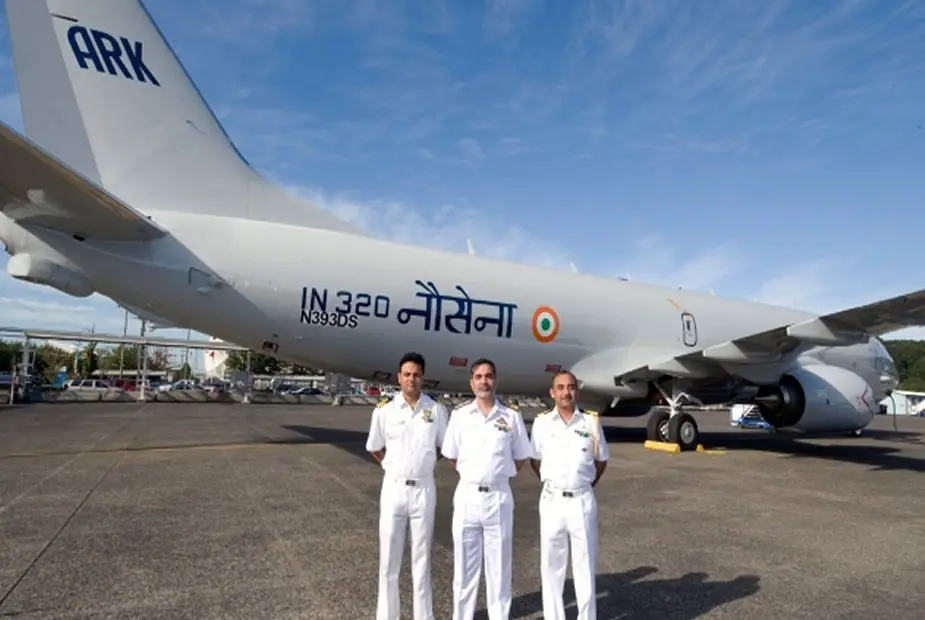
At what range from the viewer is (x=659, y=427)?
50.6 ft

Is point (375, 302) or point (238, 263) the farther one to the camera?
point (375, 302)

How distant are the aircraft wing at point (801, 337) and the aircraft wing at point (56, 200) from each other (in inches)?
435

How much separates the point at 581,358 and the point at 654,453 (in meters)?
2.68

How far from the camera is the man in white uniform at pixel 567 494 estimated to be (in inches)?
155

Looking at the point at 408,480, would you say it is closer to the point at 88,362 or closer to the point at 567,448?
the point at 567,448

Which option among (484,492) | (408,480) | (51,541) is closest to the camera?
(484,492)

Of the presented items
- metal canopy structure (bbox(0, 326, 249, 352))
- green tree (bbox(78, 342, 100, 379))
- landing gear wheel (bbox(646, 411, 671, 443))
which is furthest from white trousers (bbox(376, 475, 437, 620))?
green tree (bbox(78, 342, 100, 379))

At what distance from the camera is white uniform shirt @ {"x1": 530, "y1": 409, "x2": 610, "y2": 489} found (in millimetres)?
4129

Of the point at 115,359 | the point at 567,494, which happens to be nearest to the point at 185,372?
the point at 115,359

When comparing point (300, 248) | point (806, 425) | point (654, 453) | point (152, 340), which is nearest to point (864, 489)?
point (654, 453)

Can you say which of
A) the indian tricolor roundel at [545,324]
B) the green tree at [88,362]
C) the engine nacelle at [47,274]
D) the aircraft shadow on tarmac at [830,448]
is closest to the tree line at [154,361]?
the green tree at [88,362]

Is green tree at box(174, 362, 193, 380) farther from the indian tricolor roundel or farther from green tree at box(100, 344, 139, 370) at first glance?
the indian tricolor roundel

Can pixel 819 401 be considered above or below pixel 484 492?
above

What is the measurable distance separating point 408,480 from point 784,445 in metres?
16.7
